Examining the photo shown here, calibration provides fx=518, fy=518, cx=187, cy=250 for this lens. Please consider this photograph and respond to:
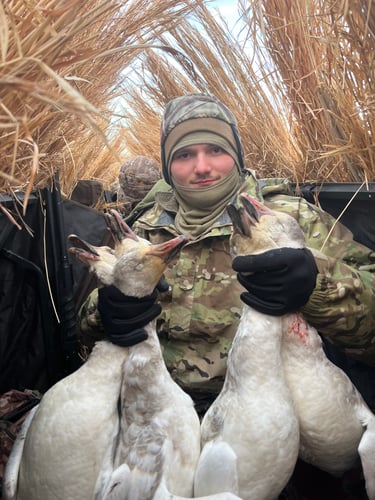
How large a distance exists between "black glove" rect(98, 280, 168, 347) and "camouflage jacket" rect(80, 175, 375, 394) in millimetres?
308

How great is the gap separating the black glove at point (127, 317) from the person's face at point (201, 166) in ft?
1.81

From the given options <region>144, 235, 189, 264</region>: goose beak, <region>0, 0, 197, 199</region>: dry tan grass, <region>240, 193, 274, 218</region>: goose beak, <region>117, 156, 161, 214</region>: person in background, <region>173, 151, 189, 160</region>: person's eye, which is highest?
<region>0, 0, 197, 199</region>: dry tan grass

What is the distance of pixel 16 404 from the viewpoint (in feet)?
6.42

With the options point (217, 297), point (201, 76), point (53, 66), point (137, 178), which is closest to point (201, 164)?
point (217, 297)

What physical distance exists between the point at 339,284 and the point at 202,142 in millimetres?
638

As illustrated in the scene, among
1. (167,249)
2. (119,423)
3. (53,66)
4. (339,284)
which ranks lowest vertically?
(339,284)

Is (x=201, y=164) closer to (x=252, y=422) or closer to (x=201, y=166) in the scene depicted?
(x=201, y=166)

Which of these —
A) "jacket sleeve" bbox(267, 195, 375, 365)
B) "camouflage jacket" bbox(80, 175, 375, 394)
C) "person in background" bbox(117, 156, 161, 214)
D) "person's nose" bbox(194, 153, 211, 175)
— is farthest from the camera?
"person in background" bbox(117, 156, 161, 214)

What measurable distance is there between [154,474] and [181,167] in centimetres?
95

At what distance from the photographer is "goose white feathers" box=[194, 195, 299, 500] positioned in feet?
3.78

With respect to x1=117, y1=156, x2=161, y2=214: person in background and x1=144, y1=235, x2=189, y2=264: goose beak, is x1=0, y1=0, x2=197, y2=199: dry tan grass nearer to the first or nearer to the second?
x1=144, y1=235, x2=189, y2=264: goose beak

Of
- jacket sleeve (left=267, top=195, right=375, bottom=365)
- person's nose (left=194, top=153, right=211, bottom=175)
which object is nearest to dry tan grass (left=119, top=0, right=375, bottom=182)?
jacket sleeve (left=267, top=195, right=375, bottom=365)

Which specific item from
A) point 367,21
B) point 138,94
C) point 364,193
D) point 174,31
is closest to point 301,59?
point 364,193

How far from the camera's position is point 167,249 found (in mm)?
1154
